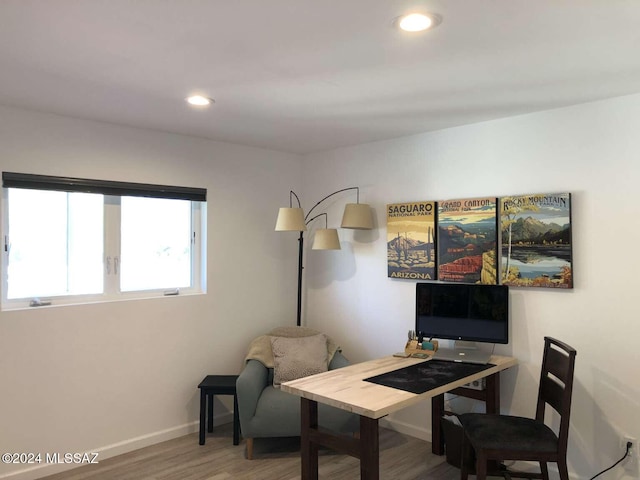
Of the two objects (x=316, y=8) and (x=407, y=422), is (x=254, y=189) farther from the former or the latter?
(x=316, y=8)

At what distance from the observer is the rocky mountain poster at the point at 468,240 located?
3.24 meters

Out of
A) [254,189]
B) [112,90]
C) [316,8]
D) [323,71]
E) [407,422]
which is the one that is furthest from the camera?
[254,189]

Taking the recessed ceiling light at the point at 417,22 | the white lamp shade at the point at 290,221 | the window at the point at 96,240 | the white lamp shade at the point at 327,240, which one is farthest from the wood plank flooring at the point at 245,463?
the recessed ceiling light at the point at 417,22

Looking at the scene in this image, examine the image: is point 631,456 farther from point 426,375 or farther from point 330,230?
point 330,230

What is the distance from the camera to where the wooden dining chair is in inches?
93.3

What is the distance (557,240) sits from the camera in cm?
295

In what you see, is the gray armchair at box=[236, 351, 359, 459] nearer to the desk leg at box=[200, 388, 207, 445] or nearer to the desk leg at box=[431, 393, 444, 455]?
the desk leg at box=[200, 388, 207, 445]

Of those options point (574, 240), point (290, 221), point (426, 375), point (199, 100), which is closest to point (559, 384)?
point (426, 375)

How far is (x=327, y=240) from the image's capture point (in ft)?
12.9

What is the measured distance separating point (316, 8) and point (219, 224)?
2.55m

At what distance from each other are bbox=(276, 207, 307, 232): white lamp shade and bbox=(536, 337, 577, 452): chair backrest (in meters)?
1.97

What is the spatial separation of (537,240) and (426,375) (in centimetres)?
110

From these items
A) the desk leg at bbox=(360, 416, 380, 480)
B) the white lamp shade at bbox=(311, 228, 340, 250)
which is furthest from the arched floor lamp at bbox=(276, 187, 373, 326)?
the desk leg at bbox=(360, 416, 380, 480)

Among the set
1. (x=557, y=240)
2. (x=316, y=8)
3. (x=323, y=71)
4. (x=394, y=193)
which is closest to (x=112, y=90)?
(x=323, y=71)
